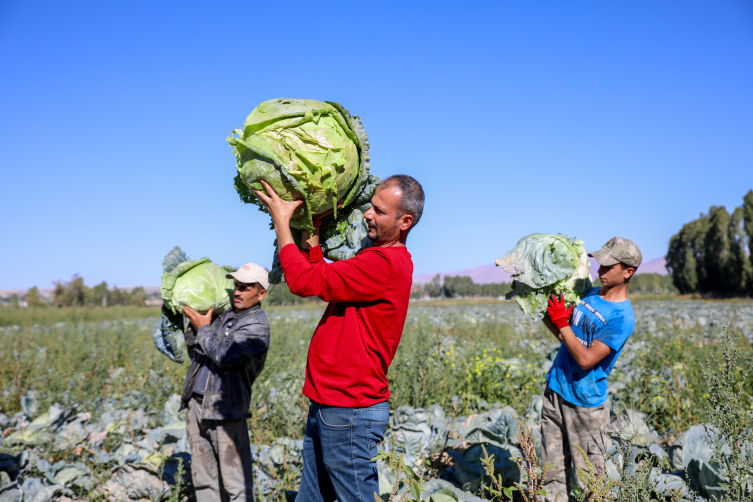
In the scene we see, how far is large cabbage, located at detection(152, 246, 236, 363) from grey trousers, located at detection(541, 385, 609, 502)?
2484 mm

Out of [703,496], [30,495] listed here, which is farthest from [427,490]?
[30,495]

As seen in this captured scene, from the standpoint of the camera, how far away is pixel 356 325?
224cm

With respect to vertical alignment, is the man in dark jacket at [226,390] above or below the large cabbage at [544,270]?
below

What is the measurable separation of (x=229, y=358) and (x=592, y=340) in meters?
2.44

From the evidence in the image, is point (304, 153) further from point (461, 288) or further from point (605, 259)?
point (461, 288)

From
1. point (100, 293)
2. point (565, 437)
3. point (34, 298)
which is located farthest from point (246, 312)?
point (100, 293)

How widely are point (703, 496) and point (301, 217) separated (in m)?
3.73

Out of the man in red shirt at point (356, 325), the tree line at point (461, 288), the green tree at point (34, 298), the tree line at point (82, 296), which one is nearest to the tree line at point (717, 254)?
the tree line at point (461, 288)

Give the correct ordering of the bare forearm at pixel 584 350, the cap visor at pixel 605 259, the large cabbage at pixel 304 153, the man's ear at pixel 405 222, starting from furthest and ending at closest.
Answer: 1. the cap visor at pixel 605 259
2. the bare forearm at pixel 584 350
3. the man's ear at pixel 405 222
4. the large cabbage at pixel 304 153

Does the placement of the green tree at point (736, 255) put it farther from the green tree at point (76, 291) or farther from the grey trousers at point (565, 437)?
the green tree at point (76, 291)

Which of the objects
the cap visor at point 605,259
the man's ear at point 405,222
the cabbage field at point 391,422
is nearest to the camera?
the man's ear at point 405,222

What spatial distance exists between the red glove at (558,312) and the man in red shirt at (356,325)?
1.26 m

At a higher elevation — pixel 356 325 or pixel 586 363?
pixel 356 325

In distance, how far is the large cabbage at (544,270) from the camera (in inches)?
120
